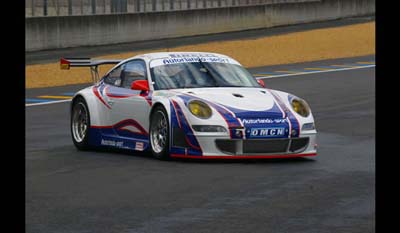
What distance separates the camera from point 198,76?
14.3 metres

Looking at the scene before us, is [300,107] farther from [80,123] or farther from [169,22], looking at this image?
[169,22]

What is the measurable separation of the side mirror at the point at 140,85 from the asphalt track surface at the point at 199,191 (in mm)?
824

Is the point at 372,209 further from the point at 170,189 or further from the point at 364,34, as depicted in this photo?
the point at 364,34

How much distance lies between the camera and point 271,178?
11.7m

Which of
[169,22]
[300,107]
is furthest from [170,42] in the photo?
[300,107]

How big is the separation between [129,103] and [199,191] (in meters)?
3.70

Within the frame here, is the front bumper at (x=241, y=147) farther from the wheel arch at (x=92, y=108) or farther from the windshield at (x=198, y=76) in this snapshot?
the wheel arch at (x=92, y=108)

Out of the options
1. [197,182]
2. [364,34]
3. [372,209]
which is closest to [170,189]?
[197,182]

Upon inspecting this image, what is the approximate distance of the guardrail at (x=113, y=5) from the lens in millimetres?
39781

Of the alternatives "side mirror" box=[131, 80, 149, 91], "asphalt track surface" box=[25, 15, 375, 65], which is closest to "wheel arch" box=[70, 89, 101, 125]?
"side mirror" box=[131, 80, 149, 91]

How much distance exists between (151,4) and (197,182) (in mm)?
34643

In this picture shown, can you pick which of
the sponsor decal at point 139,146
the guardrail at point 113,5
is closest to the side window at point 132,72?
the sponsor decal at point 139,146

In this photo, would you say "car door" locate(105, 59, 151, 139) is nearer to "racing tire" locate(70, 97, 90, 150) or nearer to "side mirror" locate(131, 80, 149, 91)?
"side mirror" locate(131, 80, 149, 91)

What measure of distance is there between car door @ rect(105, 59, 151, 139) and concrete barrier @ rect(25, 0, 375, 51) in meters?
23.6
